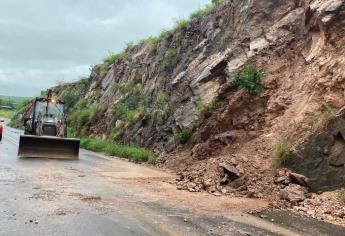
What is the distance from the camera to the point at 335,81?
13.8m

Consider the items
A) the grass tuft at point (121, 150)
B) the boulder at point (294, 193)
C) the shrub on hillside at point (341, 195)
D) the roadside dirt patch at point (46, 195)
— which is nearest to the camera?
the roadside dirt patch at point (46, 195)

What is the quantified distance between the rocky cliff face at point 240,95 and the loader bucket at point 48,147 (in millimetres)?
4079

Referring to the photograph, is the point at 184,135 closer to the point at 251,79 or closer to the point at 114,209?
the point at 251,79

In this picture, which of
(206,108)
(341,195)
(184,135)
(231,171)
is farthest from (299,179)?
(184,135)

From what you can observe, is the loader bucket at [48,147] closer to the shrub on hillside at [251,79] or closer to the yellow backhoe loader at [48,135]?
the yellow backhoe loader at [48,135]

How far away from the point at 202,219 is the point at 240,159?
5633 millimetres

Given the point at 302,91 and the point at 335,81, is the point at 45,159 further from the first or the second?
the point at 335,81

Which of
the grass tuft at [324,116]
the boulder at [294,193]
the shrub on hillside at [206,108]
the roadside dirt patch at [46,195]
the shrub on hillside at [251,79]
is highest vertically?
the shrub on hillside at [251,79]

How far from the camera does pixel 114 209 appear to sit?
9.48m

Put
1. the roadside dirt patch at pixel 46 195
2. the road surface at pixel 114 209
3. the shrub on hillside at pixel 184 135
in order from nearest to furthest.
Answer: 1. the road surface at pixel 114 209
2. the roadside dirt patch at pixel 46 195
3. the shrub on hillside at pixel 184 135

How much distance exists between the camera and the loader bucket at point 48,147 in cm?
2054

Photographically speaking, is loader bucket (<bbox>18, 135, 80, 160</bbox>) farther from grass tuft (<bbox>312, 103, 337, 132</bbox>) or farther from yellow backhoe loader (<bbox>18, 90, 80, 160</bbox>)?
grass tuft (<bbox>312, 103, 337, 132</bbox>)

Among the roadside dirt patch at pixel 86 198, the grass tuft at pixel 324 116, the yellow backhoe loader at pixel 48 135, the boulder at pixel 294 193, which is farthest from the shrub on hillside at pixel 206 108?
the roadside dirt patch at pixel 86 198

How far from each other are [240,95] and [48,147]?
9.12m
